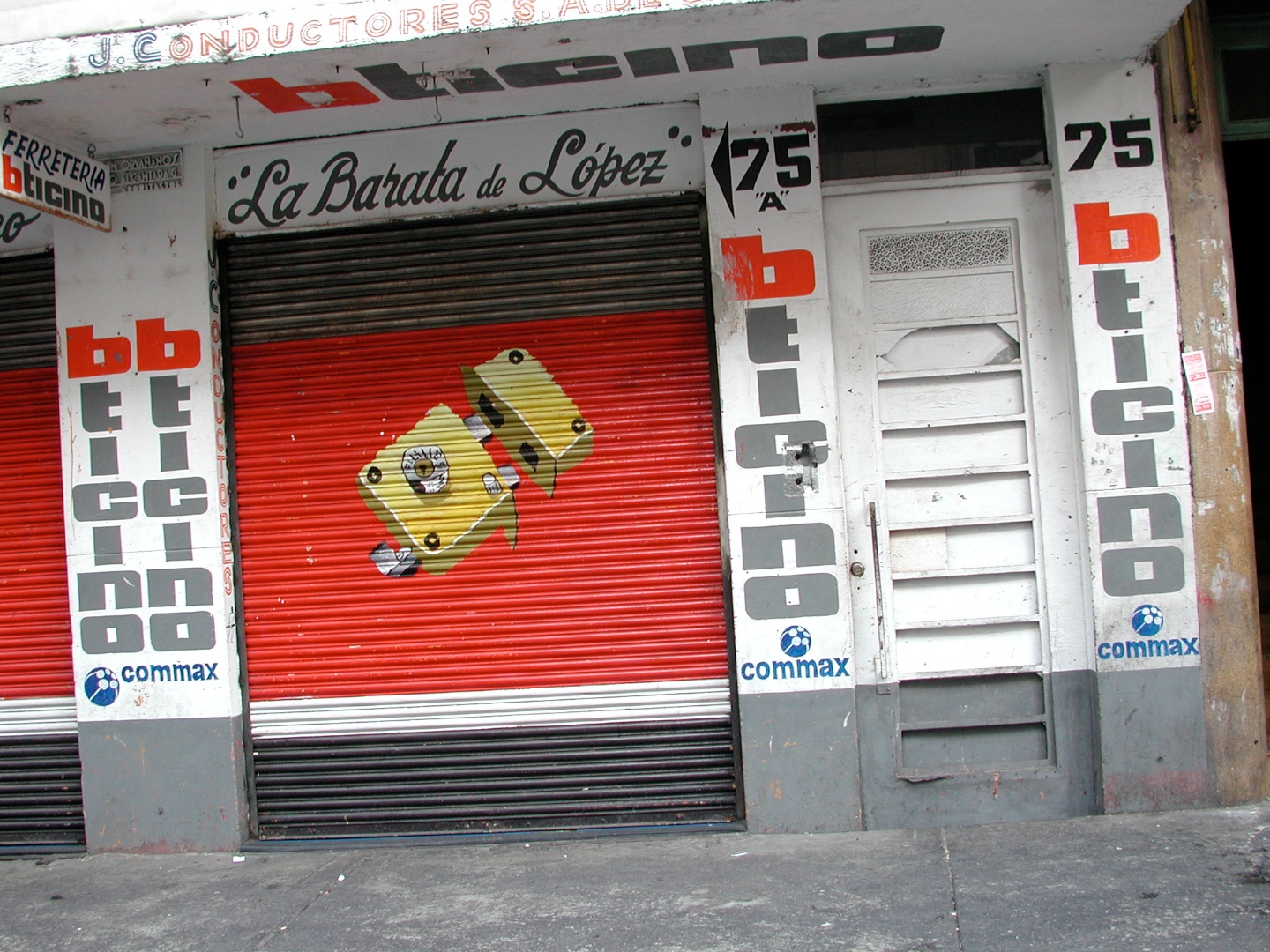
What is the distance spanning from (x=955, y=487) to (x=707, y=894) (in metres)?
2.43

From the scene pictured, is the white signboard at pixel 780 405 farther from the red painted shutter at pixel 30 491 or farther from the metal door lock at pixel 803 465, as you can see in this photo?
the red painted shutter at pixel 30 491

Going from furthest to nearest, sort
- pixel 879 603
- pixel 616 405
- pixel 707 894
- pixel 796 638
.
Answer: pixel 616 405, pixel 879 603, pixel 796 638, pixel 707 894

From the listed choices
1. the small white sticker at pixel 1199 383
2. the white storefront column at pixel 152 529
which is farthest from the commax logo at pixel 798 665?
the white storefront column at pixel 152 529

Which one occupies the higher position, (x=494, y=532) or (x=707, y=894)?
(x=494, y=532)

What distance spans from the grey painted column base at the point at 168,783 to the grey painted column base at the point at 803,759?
283cm

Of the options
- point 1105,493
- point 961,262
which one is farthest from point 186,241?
point 1105,493

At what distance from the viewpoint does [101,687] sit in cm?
554

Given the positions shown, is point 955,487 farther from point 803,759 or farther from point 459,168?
point 459,168

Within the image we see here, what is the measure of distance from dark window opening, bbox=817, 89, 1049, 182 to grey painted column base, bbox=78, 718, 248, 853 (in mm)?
4577

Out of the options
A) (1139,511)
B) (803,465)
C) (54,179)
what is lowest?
(1139,511)

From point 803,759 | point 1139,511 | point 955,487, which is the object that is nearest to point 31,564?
point 803,759

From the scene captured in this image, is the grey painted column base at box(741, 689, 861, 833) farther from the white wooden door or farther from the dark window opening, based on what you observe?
the dark window opening

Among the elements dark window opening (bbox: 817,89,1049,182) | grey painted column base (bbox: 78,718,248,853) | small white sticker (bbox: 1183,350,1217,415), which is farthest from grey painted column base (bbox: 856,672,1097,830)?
grey painted column base (bbox: 78,718,248,853)

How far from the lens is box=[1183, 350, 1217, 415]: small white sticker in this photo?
16.6 ft
